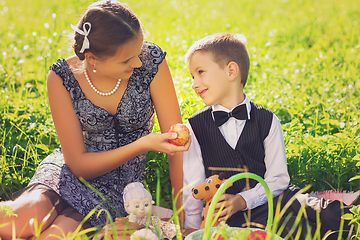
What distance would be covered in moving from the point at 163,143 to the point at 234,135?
511mm

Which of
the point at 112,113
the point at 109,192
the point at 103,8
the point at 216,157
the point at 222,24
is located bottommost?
the point at 109,192

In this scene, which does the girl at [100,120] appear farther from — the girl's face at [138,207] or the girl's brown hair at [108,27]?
the girl's face at [138,207]

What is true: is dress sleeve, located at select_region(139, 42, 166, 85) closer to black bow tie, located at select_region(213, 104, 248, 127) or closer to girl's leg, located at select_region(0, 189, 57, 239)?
black bow tie, located at select_region(213, 104, 248, 127)

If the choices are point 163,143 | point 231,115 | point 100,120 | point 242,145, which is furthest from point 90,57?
point 242,145

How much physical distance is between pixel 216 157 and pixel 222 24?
5.47 meters

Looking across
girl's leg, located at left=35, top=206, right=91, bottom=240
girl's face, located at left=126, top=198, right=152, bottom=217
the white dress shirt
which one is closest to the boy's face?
the white dress shirt

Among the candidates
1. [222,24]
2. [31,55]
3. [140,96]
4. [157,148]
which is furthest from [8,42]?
[157,148]

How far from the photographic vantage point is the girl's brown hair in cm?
227

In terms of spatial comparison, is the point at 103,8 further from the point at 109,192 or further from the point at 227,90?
the point at 109,192

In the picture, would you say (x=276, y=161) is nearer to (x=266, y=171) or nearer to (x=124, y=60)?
(x=266, y=171)

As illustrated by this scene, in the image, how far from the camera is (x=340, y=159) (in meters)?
3.03

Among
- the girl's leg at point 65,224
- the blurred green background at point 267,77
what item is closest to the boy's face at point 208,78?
the blurred green background at point 267,77

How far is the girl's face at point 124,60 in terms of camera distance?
2316mm

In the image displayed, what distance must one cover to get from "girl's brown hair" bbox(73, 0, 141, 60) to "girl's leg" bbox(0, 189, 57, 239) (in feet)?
3.26
